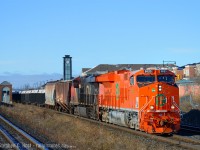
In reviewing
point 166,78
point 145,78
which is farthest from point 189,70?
point 145,78

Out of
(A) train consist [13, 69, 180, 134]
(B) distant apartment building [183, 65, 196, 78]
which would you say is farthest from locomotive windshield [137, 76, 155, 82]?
(B) distant apartment building [183, 65, 196, 78]

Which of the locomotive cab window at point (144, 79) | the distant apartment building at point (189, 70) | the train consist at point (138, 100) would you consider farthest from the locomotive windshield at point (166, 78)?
the distant apartment building at point (189, 70)

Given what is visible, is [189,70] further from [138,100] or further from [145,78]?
[138,100]

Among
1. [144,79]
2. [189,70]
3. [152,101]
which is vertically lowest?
[152,101]

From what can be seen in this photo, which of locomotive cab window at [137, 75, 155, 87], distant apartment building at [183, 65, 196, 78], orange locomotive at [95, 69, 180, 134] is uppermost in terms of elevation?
distant apartment building at [183, 65, 196, 78]

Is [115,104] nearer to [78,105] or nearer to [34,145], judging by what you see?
[34,145]

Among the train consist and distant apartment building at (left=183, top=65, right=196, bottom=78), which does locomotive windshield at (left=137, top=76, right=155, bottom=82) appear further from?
distant apartment building at (left=183, top=65, right=196, bottom=78)

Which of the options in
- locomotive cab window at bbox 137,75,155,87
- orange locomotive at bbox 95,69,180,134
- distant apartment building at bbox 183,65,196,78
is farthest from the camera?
distant apartment building at bbox 183,65,196,78

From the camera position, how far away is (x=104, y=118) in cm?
2633

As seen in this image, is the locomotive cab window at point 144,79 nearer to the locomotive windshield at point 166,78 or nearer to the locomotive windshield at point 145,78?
the locomotive windshield at point 145,78

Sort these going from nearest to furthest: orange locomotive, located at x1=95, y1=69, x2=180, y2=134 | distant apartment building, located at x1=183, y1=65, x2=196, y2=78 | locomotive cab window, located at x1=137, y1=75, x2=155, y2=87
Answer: orange locomotive, located at x1=95, y1=69, x2=180, y2=134, locomotive cab window, located at x1=137, y1=75, x2=155, y2=87, distant apartment building, located at x1=183, y1=65, x2=196, y2=78

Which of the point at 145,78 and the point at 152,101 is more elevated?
the point at 145,78

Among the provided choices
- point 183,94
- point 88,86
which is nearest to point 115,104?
point 88,86

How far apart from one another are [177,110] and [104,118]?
872cm
